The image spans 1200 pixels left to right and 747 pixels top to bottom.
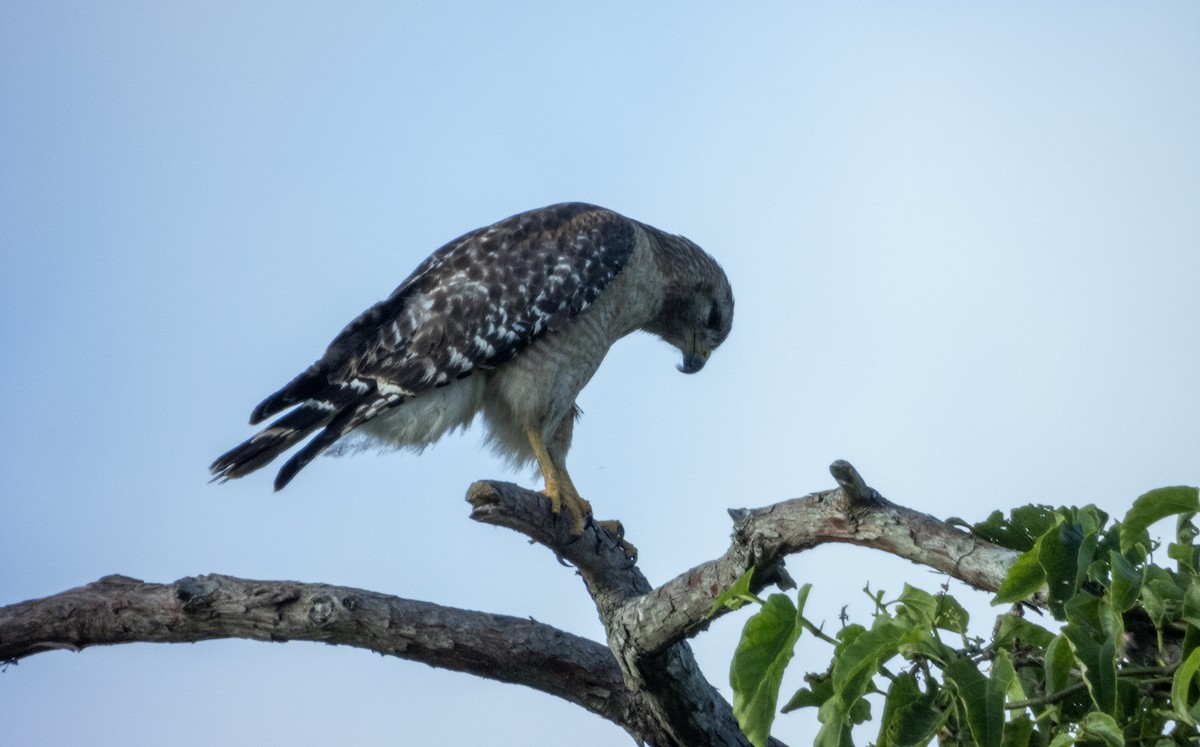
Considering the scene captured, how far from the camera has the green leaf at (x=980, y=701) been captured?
209cm

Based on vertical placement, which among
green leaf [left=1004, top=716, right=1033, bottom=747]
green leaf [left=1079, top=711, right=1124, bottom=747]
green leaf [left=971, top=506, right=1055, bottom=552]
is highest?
green leaf [left=971, top=506, right=1055, bottom=552]

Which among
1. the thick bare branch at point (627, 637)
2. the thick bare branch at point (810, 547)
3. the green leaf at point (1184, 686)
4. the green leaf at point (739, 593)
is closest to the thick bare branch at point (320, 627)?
the thick bare branch at point (627, 637)

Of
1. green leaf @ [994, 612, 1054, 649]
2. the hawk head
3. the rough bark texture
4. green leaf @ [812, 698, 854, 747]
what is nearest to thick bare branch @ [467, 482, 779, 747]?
the rough bark texture

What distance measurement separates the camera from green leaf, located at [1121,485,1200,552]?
86.6 inches

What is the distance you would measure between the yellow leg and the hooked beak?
191 centimetres

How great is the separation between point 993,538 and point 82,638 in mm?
3278

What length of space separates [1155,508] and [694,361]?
581 cm

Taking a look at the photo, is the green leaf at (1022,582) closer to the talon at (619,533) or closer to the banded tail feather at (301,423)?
the talon at (619,533)

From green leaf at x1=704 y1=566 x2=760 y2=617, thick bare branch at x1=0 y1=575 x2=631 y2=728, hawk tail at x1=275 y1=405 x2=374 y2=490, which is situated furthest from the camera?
hawk tail at x1=275 y1=405 x2=374 y2=490

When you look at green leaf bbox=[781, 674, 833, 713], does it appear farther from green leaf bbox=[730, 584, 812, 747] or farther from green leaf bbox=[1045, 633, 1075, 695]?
green leaf bbox=[1045, 633, 1075, 695]

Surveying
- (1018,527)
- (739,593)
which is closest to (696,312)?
(1018,527)

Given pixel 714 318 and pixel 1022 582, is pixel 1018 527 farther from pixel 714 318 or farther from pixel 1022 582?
pixel 714 318

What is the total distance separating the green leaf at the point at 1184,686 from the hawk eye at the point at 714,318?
5946mm

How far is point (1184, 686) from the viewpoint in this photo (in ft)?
6.51
